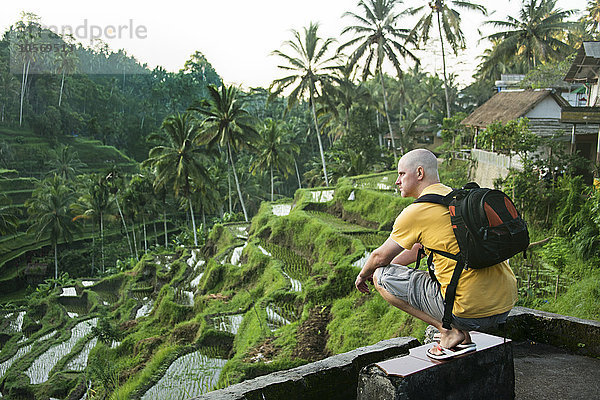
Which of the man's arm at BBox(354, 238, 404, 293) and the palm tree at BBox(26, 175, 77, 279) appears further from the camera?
the palm tree at BBox(26, 175, 77, 279)

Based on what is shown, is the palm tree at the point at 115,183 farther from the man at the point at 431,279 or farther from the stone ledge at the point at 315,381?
the man at the point at 431,279

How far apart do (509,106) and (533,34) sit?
7.07m

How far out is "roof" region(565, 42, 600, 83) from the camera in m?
13.5

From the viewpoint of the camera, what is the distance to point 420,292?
8.92ft

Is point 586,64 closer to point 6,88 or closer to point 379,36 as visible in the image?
point 379,36

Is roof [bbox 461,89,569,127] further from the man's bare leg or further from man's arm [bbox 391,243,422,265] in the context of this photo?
the man's bare leg

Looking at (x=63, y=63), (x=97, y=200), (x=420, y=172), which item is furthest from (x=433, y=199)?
(x=63, y=63)

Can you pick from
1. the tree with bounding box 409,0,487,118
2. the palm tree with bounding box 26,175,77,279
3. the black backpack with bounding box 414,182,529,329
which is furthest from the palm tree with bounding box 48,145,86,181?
the black backpack with bounding box 414,182,529,329

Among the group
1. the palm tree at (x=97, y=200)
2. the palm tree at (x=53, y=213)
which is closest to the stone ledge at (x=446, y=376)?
the palm tree at (x=97, y=200)

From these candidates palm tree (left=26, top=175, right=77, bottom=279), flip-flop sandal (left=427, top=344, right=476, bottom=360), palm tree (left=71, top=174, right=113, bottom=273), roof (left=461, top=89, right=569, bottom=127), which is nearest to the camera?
→ flip-flop sandal (left=427, top=344, right=476, bottom=360)

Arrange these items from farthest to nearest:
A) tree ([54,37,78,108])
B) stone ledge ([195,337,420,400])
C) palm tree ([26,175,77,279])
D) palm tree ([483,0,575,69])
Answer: tree ([54,37,78,108]) → palm tree ([26,175,77,279]) → palm tree ([483,0,575,69]) → stone ledge ([195,337,420,400])

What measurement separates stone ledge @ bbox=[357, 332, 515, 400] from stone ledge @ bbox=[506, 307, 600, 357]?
128 centimetres

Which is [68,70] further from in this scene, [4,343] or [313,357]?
[313,357]

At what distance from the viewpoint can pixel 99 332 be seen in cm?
1838
